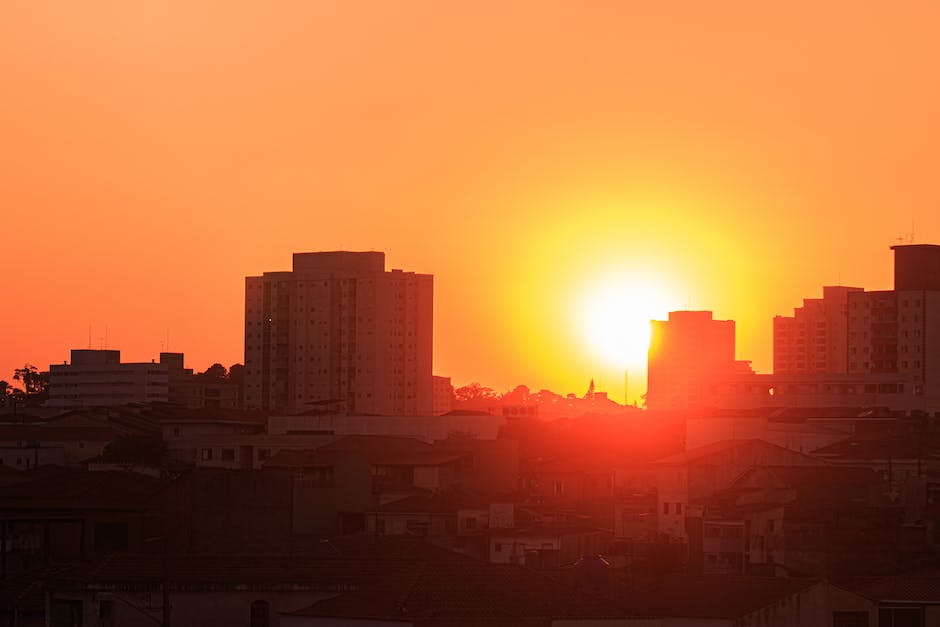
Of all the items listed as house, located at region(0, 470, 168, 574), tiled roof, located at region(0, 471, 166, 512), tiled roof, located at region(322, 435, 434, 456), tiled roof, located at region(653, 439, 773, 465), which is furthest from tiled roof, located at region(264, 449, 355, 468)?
tiled roof, located at region(653, 439, 773, 465)

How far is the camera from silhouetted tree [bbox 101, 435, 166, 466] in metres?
110

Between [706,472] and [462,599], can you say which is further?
[706,472]

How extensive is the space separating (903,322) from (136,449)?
83830mm

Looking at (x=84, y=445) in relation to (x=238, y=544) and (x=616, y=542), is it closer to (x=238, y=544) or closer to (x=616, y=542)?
(x=616, y=542)

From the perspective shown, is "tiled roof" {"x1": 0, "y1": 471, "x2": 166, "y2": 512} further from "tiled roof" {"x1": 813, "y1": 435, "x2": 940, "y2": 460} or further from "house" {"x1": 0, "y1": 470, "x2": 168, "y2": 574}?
"tiled roof" {"x1": 813, "y1": 435, "x2": 940, "y2": 460}

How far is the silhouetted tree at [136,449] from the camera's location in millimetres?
110450

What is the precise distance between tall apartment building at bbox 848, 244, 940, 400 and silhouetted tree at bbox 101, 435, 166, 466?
7499 cm

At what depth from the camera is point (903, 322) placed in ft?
578

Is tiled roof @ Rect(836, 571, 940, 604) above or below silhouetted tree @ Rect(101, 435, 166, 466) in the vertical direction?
below

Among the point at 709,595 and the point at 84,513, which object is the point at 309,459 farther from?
the point at 709,595

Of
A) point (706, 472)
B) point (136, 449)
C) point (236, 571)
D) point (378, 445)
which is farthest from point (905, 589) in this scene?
point (136, 449)

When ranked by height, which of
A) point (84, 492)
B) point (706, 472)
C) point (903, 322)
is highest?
point (903, 322)

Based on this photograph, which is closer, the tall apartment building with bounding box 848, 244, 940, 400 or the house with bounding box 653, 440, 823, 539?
the house with bounding box 653, 440, 823, 539

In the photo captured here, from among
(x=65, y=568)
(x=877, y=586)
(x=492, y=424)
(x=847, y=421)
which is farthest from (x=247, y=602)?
(x=492, y=424)
